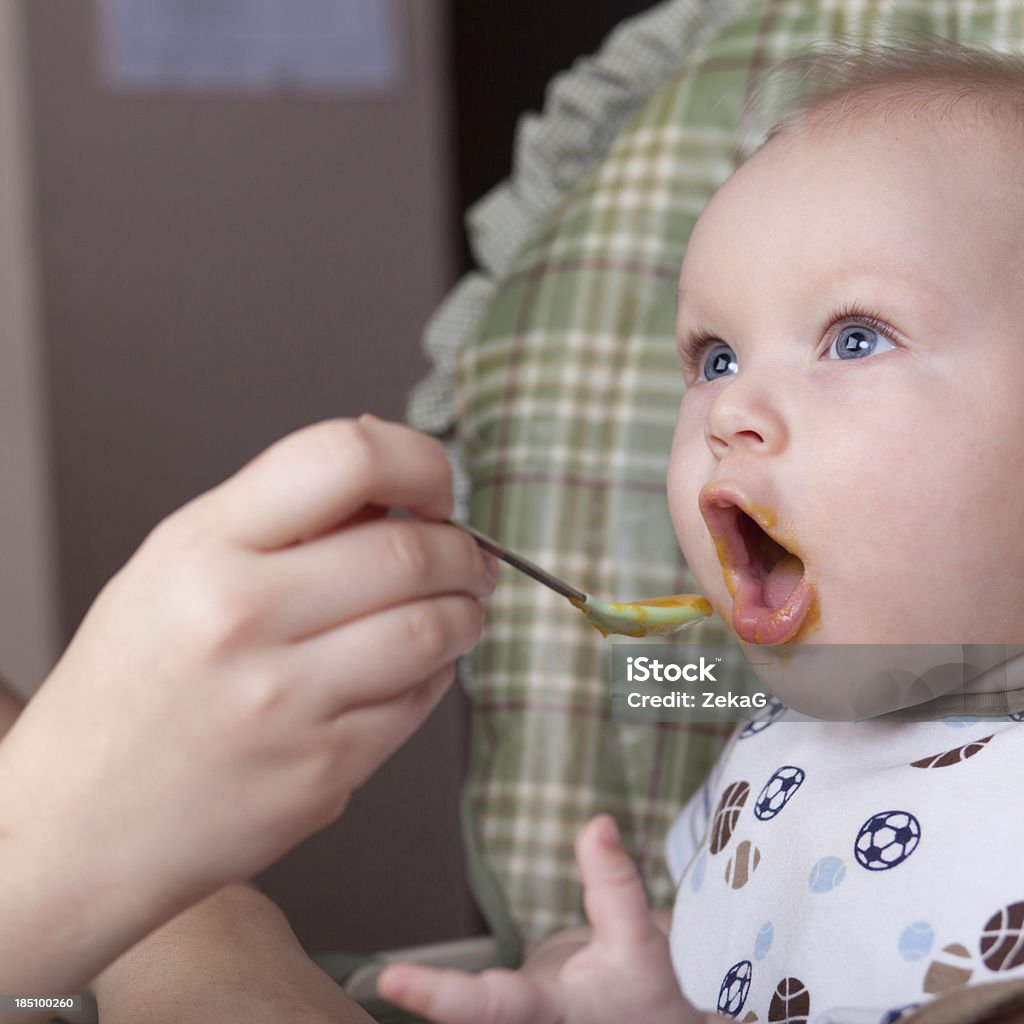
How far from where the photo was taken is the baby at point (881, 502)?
572mm

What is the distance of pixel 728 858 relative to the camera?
724mm

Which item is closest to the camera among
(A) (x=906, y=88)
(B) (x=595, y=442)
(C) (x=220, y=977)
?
(C) (x=220, y=977)

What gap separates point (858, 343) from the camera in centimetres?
61

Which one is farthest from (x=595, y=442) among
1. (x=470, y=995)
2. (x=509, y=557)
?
(x=470, y=995)

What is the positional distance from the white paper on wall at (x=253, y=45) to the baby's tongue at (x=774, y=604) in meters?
1.34

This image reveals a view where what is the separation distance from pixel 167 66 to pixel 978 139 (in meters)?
1.37

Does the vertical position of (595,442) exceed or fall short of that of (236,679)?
it falls short

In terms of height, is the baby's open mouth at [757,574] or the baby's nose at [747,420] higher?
the baby's nose at [747,420]

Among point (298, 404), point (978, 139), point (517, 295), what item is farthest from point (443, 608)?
point (298, 404)

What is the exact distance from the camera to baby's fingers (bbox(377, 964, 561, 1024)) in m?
0.40

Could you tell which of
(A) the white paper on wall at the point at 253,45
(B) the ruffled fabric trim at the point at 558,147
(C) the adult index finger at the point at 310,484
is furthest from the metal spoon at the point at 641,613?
(A) the white paper on wall at the point at 253,45

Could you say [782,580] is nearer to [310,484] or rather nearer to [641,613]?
[641,613]

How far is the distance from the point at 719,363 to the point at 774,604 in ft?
0.48

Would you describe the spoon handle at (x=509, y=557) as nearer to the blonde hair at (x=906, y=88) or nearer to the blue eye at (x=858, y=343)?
the blue eye at (x=858, y=343)
